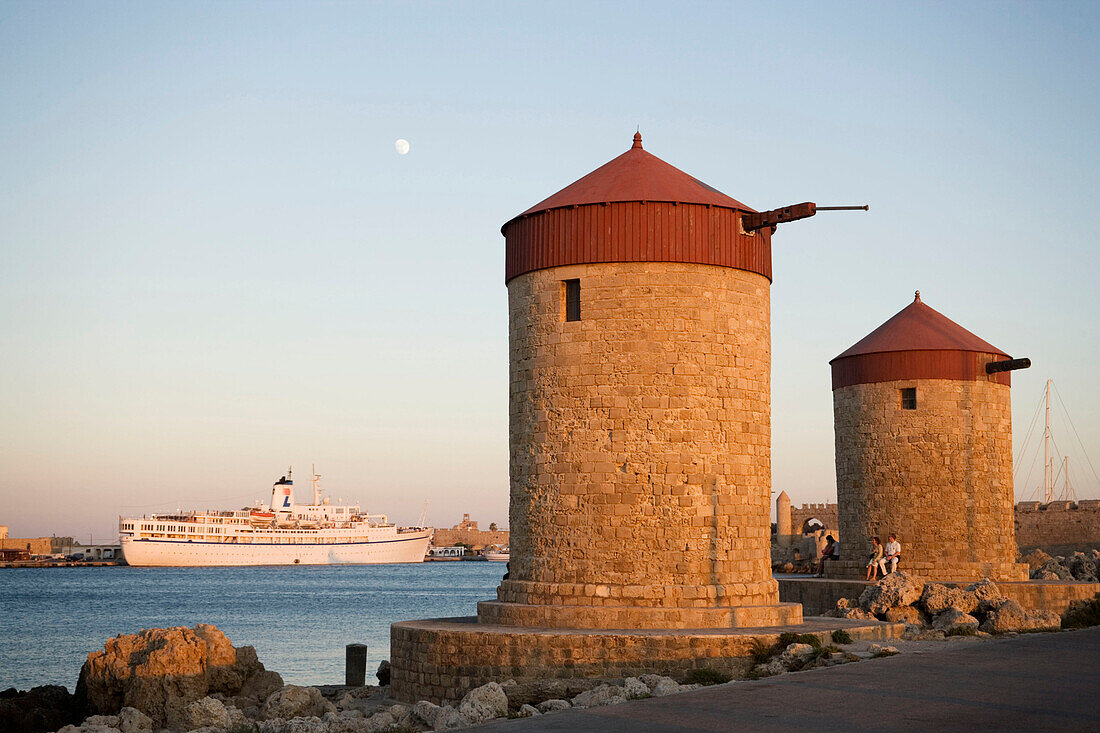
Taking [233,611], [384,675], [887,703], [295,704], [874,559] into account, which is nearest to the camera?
[887,703]

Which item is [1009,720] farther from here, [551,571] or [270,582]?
[270,582]

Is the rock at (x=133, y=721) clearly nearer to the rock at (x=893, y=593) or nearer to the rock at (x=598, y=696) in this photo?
the rock at (x=598, y=696)

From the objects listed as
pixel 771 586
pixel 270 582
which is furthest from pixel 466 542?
pixel 771 586

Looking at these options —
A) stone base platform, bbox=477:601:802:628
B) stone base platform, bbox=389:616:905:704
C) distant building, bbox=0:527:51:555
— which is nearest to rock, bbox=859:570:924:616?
stone base platform, bbox=389:616:905:704

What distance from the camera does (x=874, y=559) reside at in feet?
78.3

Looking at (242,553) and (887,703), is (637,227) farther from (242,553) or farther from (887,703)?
(242,553)

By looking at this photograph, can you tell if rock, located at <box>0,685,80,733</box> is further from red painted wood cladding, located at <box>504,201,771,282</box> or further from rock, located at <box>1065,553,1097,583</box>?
rock, located at <box>1065,553,1097,583</box>

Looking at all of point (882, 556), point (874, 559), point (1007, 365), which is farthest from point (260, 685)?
point (1007, 365)

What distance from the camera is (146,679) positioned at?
583 inches

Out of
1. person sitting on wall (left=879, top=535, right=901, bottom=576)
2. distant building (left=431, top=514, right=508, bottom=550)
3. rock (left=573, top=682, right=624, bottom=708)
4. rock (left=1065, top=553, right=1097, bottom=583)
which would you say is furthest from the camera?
distant building (left=431, top=514, right=508, bottom=550)

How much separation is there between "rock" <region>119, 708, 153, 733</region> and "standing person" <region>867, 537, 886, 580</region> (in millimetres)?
15407

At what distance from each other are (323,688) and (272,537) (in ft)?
293

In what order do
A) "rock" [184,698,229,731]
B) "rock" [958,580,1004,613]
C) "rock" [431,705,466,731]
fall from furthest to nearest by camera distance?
"rock" [958,580,1004,613] → "rock" [184,698,229,731] → "rock" [431,705,466,731]

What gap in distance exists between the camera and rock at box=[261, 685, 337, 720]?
1379 centimetres
